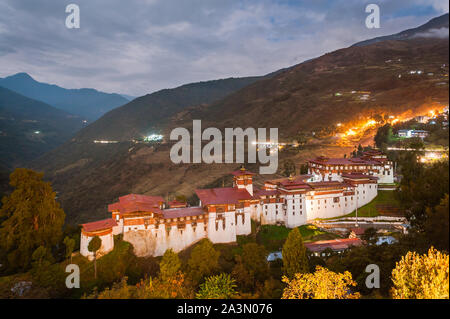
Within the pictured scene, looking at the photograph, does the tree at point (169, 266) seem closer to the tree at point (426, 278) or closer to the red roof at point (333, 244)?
the tree at point (426, 278)

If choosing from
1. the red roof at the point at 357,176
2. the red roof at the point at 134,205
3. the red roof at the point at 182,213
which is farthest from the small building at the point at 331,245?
the red roof at the point at 134,205

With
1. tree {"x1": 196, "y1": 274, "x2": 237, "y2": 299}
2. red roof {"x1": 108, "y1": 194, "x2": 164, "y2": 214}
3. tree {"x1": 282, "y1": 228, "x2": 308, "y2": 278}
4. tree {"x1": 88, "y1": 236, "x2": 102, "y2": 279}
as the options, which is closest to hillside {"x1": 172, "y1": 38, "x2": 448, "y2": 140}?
tree {"x1": 282, "y1": 228, "x2": 308, "y2": 278}

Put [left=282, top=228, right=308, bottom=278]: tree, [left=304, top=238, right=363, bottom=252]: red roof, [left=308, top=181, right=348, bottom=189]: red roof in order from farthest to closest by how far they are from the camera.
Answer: [left=308, top=181, right=348, bottom=189]: red roof < [left=304, top=238, right=363, bottom=252]: red roof < [left=282, top=228, right=308, bottom=278]: tree

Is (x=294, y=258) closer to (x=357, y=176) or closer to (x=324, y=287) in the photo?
(x=324, y=287)

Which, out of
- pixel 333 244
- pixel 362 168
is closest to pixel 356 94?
pixel 362 168

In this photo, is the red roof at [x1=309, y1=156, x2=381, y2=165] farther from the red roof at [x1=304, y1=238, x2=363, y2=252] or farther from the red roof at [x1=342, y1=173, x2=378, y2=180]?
the red roof at [x1=304, y1=238, x2=363, y2=252]
